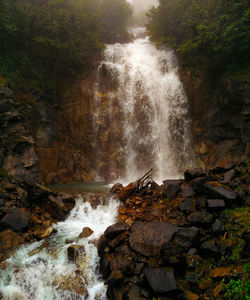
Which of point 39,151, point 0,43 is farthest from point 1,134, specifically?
point 0,43

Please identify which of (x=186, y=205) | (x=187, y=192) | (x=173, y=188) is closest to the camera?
(x=186, y=205)

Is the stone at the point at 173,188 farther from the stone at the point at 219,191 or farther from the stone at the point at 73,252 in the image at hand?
the stone at the point at 73,252

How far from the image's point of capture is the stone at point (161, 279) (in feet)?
14.5

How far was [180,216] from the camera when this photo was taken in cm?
618

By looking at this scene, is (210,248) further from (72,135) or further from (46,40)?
(46,40)

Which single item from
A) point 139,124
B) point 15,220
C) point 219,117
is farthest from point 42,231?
point 219,117

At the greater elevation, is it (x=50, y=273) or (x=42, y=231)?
(x=42, y=231)

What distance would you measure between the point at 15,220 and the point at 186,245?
5.65m

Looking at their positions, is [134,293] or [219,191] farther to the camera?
[219,191]

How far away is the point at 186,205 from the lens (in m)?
6.32

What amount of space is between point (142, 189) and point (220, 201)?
3361mm

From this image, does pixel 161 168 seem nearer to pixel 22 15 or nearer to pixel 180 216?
pixel 180 216

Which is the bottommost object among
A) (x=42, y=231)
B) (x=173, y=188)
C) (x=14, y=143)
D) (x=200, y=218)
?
(x=42, y=231)

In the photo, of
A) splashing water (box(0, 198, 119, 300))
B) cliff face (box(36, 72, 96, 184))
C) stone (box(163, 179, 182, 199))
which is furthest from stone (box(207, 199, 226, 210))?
cliff face (box(36, 72, 96, 184))
